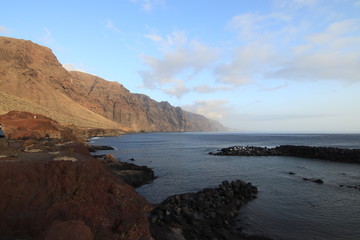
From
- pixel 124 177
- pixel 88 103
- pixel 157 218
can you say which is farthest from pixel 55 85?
pixel 157 218

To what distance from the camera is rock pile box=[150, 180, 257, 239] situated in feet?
35.9

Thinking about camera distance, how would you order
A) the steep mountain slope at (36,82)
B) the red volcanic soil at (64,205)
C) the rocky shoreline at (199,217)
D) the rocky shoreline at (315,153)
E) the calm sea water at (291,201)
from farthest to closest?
the steep mountain slope at (36,82) → the rocky shoreline at (315,153) → the calm sea water at (291,201) → the rocky shoreline at (199,217) → the red volcanic soil at (64,205)

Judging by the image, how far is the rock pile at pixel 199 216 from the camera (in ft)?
35.9

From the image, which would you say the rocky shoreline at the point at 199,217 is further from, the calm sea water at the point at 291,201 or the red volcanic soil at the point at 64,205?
the red volcanic soil at the point at 64,205

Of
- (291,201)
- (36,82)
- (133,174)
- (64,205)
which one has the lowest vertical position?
(291,201)

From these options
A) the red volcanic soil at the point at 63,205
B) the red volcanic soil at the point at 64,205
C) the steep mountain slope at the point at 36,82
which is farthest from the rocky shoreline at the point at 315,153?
the steep mountain slope at the point at 36,82

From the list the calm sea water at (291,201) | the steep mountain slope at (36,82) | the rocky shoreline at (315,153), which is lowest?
the calm sea water at (291,201)

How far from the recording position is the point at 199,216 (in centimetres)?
1320

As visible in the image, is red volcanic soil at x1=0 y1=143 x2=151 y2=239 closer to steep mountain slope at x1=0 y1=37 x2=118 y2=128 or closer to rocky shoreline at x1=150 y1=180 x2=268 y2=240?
rocky shoreline at x1=150 y1=180 x2=268 y2=240

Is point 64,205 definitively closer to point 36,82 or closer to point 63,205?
point 63,205

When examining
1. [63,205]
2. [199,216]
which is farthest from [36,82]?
[63,205]

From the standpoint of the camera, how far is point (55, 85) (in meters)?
145

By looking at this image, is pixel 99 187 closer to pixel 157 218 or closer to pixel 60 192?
pixel 60 192

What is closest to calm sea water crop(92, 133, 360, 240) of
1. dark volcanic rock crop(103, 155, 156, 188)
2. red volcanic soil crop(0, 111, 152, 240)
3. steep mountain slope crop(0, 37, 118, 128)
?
dark volcanic rock crop(103, 155, 156, 188)
